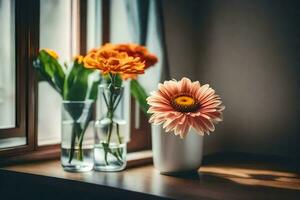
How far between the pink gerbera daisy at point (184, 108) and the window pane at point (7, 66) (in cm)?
47

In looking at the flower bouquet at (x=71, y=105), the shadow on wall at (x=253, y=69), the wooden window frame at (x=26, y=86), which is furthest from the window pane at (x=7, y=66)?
the shadow on wall at (x=253, y=69)

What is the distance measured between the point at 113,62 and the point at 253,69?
2.79 feet

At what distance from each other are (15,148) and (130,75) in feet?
1.30

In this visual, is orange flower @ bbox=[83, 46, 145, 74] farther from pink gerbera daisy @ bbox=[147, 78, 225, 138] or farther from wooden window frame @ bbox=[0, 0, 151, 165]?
wooden window frame @ bbox=[0, 0, 151, 165]

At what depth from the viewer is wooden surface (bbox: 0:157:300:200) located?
109 cm

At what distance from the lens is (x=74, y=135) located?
1303 mm

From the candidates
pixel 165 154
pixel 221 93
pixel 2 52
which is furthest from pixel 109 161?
pixel 221 93

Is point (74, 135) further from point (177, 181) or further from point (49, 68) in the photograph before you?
point (177, 181)

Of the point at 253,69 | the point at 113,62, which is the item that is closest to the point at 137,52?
the point at 113,62

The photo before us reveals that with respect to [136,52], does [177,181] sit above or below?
below

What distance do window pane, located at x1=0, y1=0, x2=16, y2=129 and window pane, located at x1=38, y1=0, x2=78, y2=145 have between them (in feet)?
0.47

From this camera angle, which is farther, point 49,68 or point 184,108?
point 49,68

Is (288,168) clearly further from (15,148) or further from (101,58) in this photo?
(15,148)

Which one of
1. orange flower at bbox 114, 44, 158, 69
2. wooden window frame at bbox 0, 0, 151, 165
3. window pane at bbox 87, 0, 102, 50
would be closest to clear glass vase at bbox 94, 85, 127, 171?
orange flower at bbox 114, 44, 158, 69
